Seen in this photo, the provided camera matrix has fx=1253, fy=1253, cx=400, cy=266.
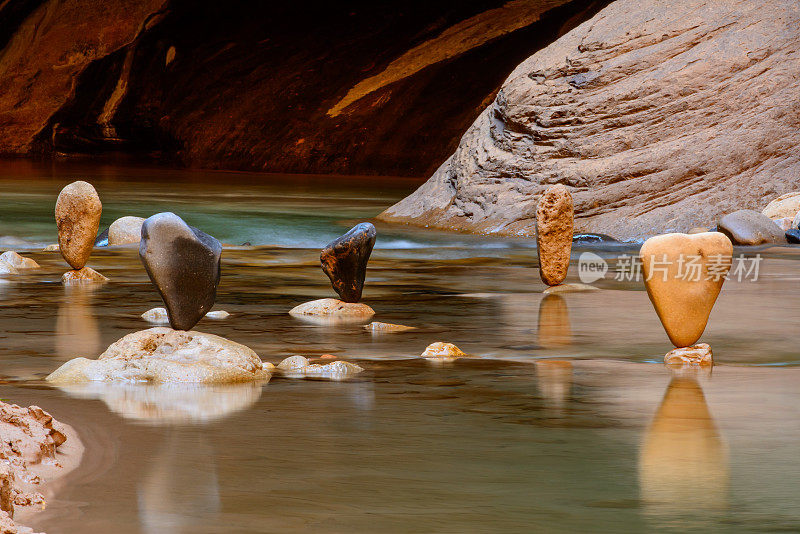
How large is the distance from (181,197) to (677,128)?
8.42 metres

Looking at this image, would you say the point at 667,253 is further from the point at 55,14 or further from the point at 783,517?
the point at 55,14

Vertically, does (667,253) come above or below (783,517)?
above

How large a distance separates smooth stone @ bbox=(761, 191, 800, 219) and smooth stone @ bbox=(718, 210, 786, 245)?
0.37 metres

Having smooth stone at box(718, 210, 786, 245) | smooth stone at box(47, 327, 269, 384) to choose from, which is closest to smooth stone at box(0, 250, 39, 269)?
smooth stone at box(47, 327, 269, 384)

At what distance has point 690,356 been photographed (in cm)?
623

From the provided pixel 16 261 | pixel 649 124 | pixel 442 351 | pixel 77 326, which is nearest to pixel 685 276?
pixel 442 351

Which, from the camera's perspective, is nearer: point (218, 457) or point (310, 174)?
point (218, 457)

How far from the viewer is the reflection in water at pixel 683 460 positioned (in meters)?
3.85

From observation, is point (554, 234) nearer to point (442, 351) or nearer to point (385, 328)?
point (385, 328)

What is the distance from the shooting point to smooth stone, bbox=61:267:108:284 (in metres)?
9.71

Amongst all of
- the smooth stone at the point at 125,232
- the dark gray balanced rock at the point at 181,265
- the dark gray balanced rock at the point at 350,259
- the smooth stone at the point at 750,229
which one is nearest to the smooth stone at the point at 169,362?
the dark gray balanced rock at the point at 181,265

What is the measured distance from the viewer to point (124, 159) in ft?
112

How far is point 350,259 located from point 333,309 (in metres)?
0.37

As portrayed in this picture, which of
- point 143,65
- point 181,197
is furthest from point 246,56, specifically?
point 181,197
